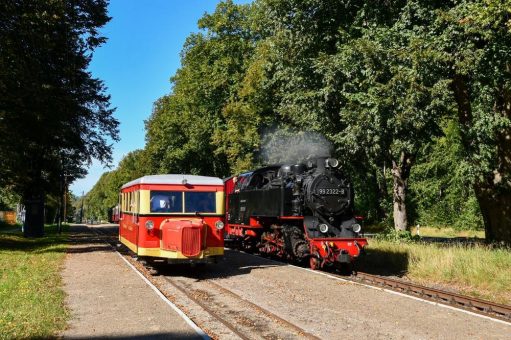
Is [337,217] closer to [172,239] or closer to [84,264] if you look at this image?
[172,239]

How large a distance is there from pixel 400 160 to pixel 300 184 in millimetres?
10642

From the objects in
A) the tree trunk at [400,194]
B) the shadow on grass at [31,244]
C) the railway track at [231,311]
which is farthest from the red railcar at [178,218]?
the tree trunk at [400,194]

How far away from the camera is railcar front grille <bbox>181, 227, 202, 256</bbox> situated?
12.6m

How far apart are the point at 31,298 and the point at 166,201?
4.64 meters

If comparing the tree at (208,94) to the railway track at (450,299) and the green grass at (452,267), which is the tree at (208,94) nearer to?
the green grass at (452,267)

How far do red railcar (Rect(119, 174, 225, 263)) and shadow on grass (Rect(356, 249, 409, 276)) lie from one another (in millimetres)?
5008

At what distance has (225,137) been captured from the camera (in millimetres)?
36031

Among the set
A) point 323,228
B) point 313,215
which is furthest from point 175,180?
point 323,228

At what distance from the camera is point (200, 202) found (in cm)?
1374

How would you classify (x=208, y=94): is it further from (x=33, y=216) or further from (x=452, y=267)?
(x=452, y=267)

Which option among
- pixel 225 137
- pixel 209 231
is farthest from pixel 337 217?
pixel 225 137

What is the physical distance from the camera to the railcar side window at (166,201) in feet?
43.8

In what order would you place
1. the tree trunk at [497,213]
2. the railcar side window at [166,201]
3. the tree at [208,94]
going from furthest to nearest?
the tree at [208,94] < the tree trunk at [497,213] < the railcar side window at [166,201]

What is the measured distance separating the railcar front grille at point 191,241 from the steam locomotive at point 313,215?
3.36 m
